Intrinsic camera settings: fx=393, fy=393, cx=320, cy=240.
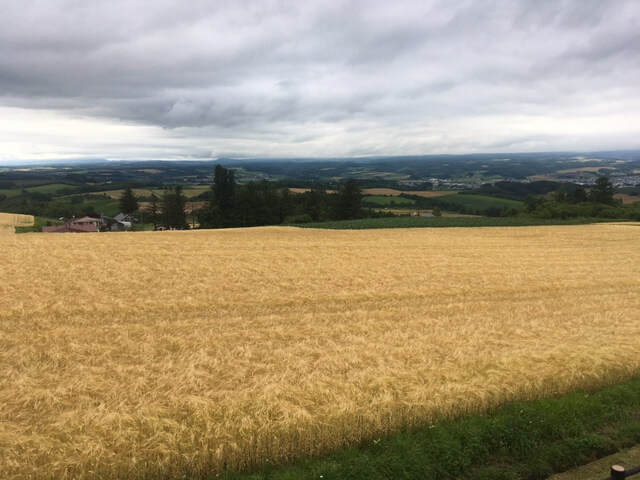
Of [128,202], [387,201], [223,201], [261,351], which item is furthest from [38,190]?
[261,351]

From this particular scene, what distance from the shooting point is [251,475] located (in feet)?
18.2

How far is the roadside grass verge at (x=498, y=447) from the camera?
18.6 feet

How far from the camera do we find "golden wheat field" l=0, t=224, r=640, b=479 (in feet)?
20.1

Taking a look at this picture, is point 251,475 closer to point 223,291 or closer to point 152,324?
point 152,324

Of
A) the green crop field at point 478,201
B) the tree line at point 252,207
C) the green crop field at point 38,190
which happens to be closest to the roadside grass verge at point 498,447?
the tree line at point 252,207

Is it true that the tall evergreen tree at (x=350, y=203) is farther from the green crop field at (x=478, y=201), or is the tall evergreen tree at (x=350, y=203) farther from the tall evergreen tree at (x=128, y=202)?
the tall evergreen tree at (x=128, y=202)

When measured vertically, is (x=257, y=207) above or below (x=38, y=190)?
below

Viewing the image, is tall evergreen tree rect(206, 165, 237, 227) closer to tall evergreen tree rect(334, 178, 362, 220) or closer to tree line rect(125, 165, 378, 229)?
tree line rect(125, 165, 378, 229)

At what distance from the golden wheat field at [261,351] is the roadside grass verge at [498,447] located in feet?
1.44

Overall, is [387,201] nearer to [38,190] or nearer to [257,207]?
[257,207]

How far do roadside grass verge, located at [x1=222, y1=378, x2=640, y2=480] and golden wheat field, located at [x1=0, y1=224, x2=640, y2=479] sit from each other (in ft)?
→ 1.44

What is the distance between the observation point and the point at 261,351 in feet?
32.0

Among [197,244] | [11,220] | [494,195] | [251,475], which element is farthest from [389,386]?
Answer: [494,195]

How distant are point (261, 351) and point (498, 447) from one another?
218 inches
